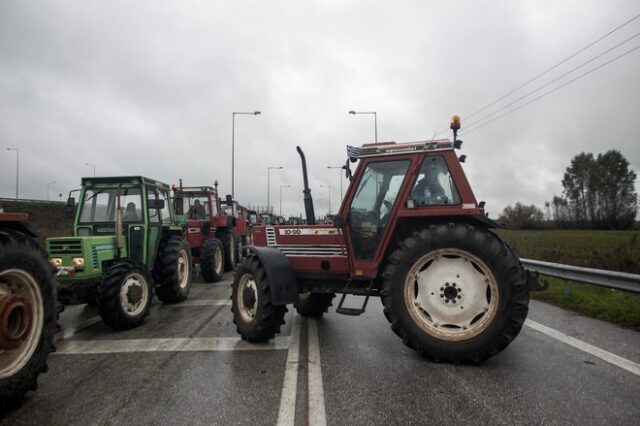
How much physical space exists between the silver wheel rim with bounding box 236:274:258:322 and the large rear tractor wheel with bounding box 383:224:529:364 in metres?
1.71

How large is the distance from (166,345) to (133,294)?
1.35 metres

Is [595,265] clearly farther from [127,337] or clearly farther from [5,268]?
[5,268]

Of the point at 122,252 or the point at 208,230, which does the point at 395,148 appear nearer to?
the point at 122,252

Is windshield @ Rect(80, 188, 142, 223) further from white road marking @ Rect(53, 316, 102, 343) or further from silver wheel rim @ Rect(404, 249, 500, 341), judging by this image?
silver wheel rim @ Rect(404, 249, 500, 341)

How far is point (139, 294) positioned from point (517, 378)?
4.88 meters

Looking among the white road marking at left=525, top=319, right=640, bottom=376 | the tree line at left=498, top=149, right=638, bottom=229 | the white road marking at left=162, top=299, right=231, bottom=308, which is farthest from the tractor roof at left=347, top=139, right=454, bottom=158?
the tree line at left=498, top=149, right=638, bottom=229

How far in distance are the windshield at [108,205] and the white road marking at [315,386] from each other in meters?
4.25

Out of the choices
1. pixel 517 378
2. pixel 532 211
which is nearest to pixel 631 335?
pixel 517 378

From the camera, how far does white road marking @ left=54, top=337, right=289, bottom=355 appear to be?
4.47 m

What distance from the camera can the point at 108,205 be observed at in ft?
23.5

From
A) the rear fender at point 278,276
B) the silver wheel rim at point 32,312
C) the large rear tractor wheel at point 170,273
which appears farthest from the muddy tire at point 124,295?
the silver wheel rim at point 32,312

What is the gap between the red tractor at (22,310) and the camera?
2.94m


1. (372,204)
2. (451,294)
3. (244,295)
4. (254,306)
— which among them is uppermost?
(372,204)

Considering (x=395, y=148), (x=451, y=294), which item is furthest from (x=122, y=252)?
(x=451, y=294)
